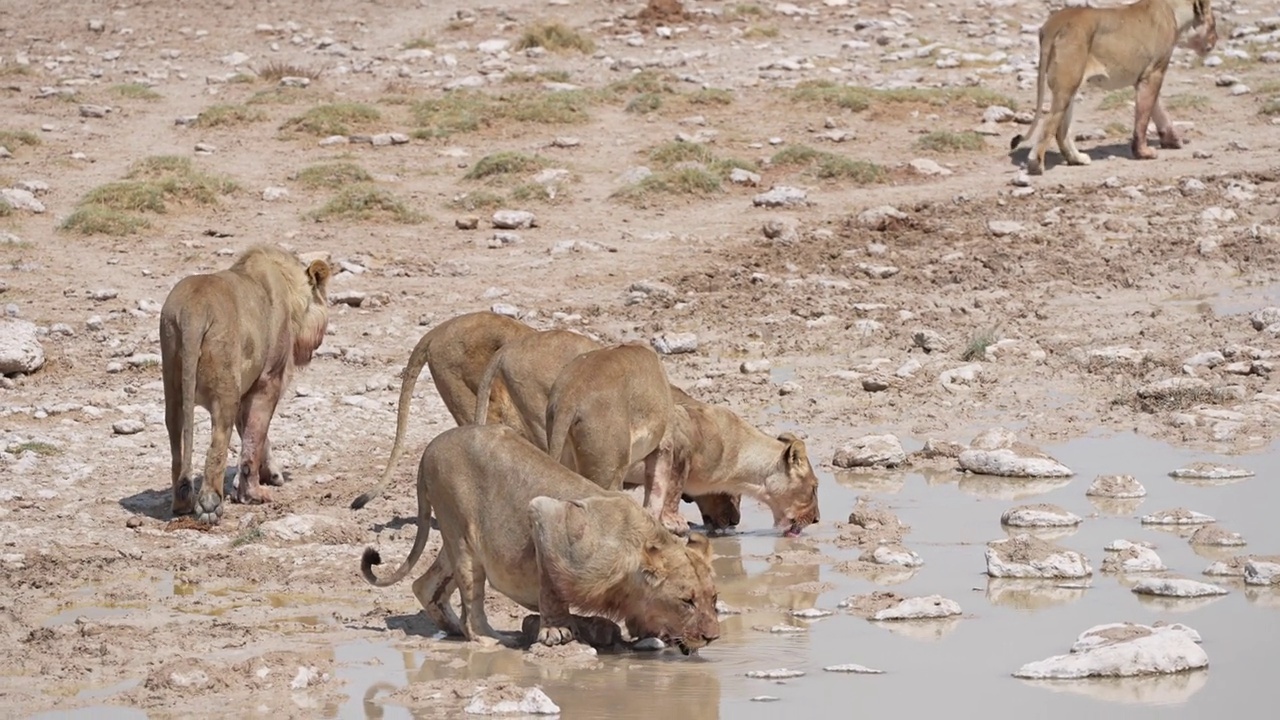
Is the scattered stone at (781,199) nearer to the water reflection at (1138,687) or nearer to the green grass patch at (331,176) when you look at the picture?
the green grass patch at (331,176)

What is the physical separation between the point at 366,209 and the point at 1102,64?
768 centimetres

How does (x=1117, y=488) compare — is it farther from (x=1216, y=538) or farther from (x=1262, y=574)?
(x=1262, y=574)

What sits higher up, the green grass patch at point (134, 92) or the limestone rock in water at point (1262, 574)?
the limestone rock in water at point (1262, 574)

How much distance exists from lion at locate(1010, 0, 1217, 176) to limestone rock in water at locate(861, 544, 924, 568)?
10.4 meters

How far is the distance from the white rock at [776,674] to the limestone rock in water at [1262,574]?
91.6 inches

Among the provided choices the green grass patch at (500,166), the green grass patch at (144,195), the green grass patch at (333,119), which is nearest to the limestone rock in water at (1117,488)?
the green grass patch at (500,166)

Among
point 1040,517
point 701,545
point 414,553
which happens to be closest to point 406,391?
point 414,553

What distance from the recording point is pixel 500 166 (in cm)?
1850

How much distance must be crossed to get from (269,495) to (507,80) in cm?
1305

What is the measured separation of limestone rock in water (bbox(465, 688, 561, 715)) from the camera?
6.64 meters

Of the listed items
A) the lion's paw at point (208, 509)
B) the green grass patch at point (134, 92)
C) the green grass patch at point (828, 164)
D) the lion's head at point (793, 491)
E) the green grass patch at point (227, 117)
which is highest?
the lion's head at point (793, 491)

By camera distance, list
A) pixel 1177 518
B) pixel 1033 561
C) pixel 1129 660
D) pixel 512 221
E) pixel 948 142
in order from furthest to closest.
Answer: pixel 948 142 → pixel 512 221 → pixel 1177 518 → pixel 1033 561 → pixel 1129 660

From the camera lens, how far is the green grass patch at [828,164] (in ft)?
61.0

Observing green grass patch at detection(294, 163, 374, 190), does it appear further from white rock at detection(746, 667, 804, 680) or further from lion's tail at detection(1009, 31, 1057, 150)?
white rock at detection(746, 667, 804, 680)
